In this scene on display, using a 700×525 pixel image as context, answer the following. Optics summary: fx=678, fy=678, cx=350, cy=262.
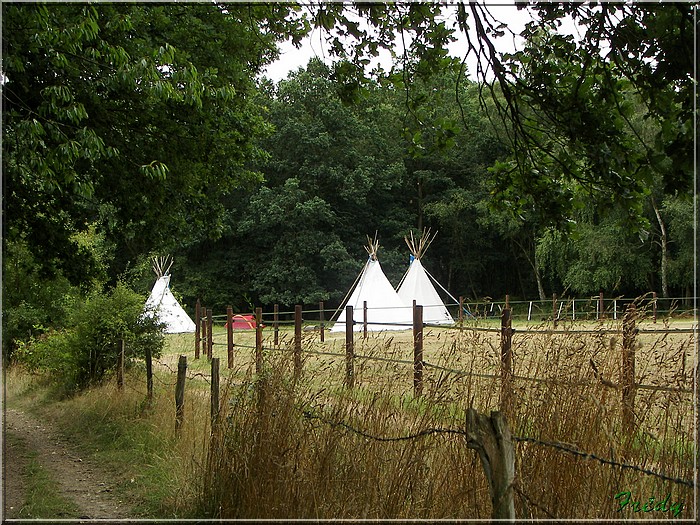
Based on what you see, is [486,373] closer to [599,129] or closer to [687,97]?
[599,129]

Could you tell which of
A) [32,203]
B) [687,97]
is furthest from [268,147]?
[687,97]

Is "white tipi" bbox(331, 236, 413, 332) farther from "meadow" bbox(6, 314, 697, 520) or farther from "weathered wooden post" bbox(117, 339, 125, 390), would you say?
"meadow" bbox(6, 314, 697, 520)

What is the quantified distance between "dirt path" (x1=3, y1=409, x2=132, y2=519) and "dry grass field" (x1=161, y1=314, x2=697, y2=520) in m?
1.37

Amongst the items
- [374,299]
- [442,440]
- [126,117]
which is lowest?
[442,440]

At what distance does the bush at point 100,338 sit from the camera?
9891 mm

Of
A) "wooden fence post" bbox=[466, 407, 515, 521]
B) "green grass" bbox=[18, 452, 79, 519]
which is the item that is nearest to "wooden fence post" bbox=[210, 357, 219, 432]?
"green grass" bbox=[18, 452, 79, 519]

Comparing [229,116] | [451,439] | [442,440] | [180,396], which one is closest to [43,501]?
[180,396]

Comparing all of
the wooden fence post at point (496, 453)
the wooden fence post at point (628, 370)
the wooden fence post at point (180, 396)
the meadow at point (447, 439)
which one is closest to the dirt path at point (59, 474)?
the meadow at point (447, 439)

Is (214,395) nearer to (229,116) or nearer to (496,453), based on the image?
(496,453)

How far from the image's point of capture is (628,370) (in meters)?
3.76

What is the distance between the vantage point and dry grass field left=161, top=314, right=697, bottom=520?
3.22 metres

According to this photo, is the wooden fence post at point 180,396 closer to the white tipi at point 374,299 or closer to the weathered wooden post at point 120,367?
the weathered wooden post at point 120,367
